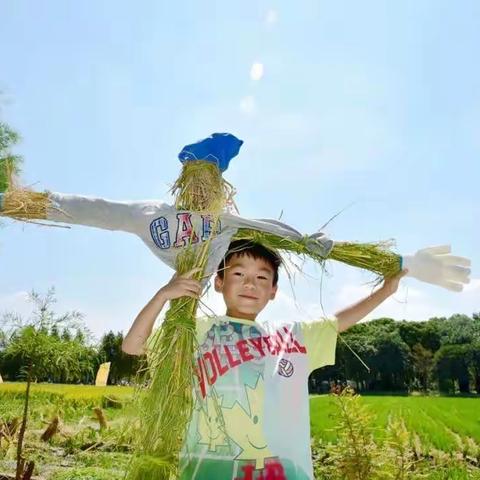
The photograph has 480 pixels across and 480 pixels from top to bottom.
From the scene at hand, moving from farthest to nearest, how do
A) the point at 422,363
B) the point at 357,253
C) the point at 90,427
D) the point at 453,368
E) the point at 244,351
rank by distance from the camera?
the point at 422,363 → the point at 453,368 → the point at 90,427 → the point at 357,253 → the point at 244,351

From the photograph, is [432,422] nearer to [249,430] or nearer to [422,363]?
[249,430]

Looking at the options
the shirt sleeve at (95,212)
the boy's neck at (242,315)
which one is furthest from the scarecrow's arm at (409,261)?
the shirt sleeve at (95,212)

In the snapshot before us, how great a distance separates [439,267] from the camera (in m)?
1.97

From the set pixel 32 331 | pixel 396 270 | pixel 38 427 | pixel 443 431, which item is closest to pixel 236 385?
pixel 396 270

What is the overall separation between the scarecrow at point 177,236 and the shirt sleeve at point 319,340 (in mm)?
201

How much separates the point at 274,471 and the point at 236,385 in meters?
0.23

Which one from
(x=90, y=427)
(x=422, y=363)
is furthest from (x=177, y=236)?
(x=422, y=363)

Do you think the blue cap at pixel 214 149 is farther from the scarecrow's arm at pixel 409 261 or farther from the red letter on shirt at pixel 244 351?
the red letter on shirt at pixel 244 351

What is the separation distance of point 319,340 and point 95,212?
743 millimetres

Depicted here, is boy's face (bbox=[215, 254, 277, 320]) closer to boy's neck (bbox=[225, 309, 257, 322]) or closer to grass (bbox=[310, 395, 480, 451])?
boy's neck (bbox=[225, 309, 257, 322])

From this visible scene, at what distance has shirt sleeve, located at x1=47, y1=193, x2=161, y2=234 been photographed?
1609 mm

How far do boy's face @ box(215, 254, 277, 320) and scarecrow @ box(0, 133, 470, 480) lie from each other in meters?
0.07

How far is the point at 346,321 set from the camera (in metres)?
1.85

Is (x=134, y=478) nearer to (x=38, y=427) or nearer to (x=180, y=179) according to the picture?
(x=180, y=179)
